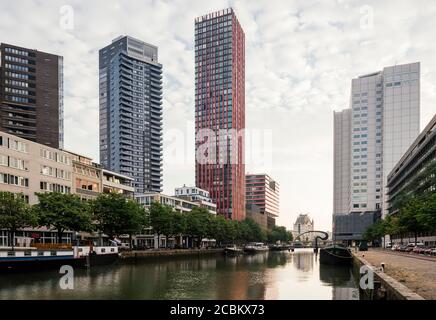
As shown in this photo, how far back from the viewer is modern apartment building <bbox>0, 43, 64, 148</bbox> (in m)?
174

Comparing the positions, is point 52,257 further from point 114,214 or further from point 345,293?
point 345,293

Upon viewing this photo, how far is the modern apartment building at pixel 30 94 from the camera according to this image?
173875 millimetres

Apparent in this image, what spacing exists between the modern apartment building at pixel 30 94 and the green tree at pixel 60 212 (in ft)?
354

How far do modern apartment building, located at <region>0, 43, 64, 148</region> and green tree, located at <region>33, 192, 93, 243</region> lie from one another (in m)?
108

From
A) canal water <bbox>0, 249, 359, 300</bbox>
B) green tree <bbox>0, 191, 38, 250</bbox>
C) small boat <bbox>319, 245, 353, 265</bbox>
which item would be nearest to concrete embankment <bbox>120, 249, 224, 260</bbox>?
green tree <bbox>0, 191, 38, 250</bbox>

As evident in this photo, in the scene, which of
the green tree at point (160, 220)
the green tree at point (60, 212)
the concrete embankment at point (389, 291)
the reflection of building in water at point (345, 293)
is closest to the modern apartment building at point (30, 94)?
the green tree at point (160, 220)

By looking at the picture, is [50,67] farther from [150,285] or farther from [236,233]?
[150,285]

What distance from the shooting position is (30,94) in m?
181

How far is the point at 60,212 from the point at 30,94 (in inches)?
4920

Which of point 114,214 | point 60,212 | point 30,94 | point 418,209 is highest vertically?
point 30,94

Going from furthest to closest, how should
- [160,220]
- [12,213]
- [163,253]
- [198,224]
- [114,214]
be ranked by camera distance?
[198,224] → [160,220] → [163,253] → [114,214] → [12,213]

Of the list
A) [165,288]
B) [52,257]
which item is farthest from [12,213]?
[165,288]

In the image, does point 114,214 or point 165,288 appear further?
point 114,214

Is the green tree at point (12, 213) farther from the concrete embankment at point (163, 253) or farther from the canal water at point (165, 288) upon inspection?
the concrete embankment at point (163, 253)
